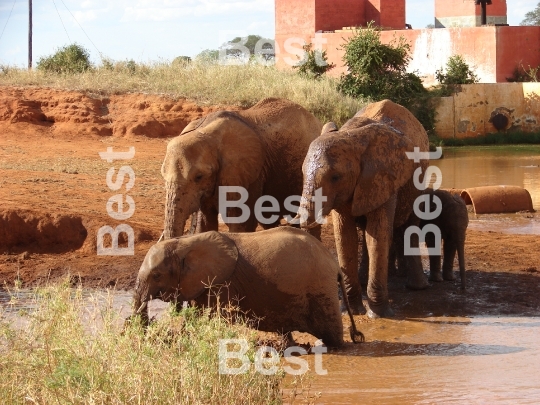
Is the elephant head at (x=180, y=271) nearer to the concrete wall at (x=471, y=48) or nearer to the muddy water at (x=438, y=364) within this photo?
the muddy water at (x=438, y=364)

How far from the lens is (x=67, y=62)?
1005 inches

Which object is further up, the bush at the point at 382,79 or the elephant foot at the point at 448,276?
the bush at the point at 382,79

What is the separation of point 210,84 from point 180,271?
1522 centimetres

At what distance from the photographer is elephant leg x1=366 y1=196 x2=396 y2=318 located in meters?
8.70

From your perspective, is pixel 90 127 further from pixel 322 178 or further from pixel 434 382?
pixel 434 382

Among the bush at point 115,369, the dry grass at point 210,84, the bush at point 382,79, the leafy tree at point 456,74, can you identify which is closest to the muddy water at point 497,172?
the bush at point 382,79

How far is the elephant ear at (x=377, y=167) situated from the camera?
848 centimetres

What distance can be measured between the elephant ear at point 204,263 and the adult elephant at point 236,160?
115cm

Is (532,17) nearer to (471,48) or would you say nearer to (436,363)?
(471,48)

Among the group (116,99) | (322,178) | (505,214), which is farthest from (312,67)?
(322,178)

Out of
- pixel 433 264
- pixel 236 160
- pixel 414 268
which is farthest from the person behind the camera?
pixel 433 264

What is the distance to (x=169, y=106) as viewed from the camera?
20.7 metres

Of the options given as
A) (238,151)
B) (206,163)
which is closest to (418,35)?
(238,151)

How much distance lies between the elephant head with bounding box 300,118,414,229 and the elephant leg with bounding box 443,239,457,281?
146cm
